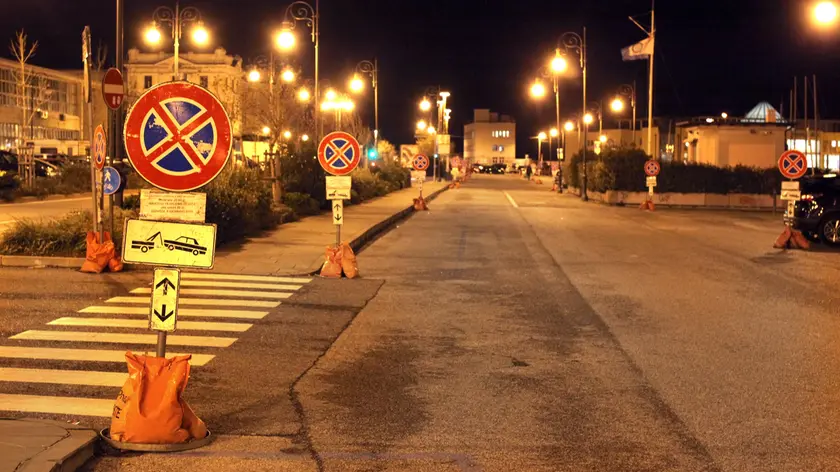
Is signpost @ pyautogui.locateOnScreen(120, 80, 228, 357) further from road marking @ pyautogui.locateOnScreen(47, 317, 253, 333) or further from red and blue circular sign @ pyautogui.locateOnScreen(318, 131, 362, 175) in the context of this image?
red and blue circular sign @ pyautogui.locateOnScreen(318, 131, 362, 175)

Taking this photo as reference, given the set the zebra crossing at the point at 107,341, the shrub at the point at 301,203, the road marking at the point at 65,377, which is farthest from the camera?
the shrub at the point at 301,203

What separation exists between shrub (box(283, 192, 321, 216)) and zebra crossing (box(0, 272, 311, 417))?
15010 mm

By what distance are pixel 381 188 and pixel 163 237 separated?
139 feet

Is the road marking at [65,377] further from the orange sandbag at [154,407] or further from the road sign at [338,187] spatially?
the road sign at [338,187]

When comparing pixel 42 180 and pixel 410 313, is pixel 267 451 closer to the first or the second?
pixel 410 313

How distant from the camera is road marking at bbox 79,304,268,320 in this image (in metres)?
11.3

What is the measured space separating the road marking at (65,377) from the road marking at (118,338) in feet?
4.66

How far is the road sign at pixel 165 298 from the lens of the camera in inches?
252

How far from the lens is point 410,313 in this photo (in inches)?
476

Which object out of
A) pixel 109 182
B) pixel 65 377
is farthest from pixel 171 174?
pixel 109 182

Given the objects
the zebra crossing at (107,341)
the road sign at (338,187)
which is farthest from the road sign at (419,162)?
the zebra crossing at (107,341)

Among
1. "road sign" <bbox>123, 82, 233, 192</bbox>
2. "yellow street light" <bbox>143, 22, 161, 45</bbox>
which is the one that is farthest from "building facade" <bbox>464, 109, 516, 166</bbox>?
"road sign" <bbox>123, 82, 233, 192</bbox>

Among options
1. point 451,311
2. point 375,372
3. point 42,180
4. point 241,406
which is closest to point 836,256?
point 451,311

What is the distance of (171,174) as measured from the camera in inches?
250
